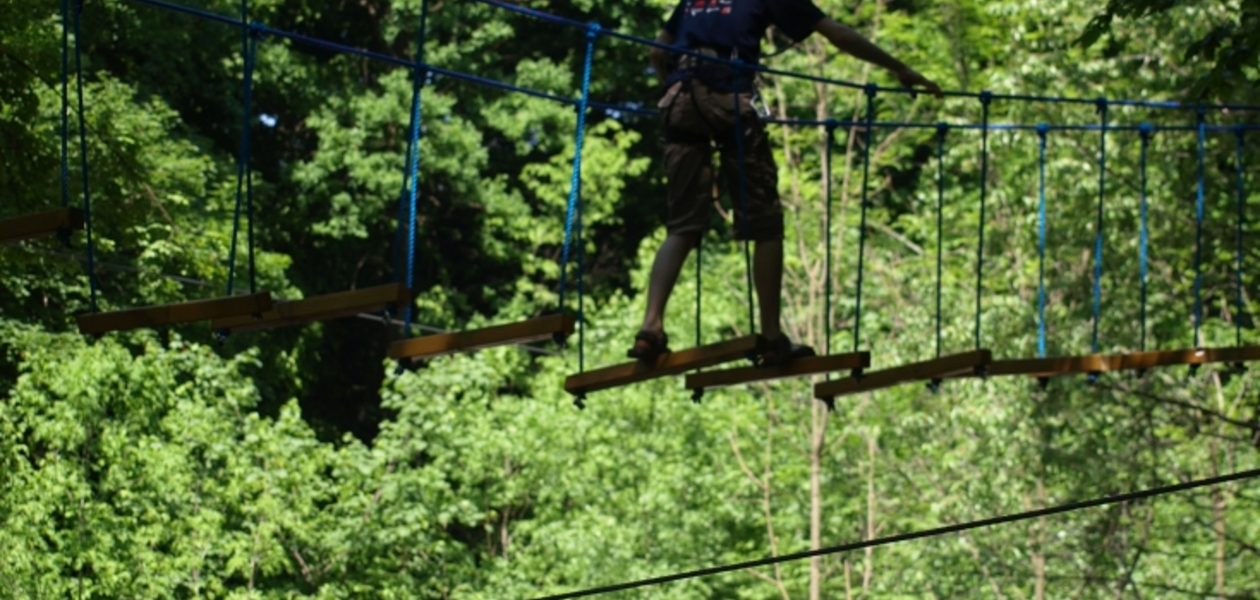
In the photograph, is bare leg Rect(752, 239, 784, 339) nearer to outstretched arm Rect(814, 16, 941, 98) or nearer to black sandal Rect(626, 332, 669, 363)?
black sandal Rect(626, 332, 669, 363)

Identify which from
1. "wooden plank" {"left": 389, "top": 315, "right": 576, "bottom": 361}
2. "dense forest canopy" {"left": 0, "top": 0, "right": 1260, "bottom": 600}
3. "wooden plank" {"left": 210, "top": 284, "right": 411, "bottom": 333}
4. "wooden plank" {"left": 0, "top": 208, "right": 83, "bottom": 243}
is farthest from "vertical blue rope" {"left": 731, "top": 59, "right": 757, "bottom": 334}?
"dense forest canopy" {"left": 0, "top": 0, "right": 1260, "bottom": 600}

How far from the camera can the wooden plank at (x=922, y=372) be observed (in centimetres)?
491

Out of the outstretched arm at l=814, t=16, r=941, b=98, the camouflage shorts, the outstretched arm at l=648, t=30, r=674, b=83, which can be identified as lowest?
the camouflage shorts

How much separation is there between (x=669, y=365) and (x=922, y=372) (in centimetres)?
89

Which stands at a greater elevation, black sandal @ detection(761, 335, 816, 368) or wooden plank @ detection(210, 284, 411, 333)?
wooden plank @ detection(210, 284, 411, 333)

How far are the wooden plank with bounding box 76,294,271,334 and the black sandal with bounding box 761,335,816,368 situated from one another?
49.2 inches

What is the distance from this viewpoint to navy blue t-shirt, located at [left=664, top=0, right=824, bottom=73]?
460 centimetres

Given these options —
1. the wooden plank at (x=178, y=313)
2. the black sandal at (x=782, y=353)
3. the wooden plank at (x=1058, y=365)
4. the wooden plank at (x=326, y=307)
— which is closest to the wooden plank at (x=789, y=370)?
the black sandal at (x=782, y=353)

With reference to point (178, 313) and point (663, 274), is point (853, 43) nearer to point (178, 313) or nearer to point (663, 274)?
point (663, 274)

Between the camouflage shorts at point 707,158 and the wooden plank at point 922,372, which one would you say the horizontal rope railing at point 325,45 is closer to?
the camouflage shorts at point 707,158

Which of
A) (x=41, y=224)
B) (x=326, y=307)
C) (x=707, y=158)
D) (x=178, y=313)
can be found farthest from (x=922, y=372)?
(x=41, y=224)

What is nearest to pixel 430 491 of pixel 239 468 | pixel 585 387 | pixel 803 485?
pixel 239 468

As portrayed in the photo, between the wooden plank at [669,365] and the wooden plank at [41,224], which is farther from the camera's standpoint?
A: the wooden plank at [669,365]

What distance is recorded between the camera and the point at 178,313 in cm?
402
